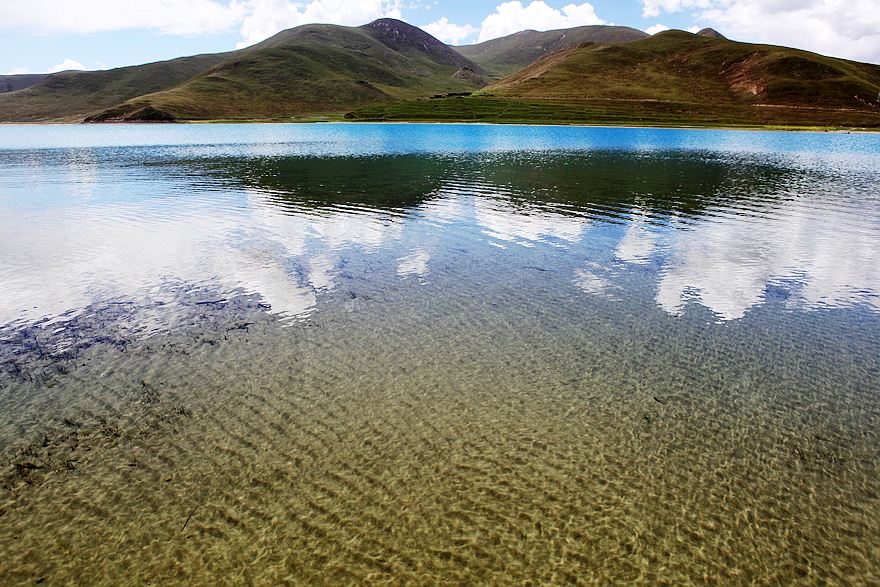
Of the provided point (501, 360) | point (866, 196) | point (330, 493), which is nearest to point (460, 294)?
point (501, 360)

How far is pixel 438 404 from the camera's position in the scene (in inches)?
641

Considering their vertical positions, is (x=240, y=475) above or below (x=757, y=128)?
below

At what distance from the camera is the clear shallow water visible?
36.3 feet

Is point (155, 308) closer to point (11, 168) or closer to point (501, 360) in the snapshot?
point (501, 360)

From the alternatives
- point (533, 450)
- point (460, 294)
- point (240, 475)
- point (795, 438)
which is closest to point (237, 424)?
point (240, 475)

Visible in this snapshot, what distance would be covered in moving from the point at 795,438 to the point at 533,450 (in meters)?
7.97

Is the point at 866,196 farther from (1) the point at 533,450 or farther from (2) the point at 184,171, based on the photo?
(2) the point at 184,171

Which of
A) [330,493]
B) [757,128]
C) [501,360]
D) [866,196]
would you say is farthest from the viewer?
[757,128]

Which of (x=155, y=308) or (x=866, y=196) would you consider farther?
(x=866, y=196)

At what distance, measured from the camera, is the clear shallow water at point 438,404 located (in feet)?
36.3

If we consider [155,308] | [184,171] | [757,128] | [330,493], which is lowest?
[330,493]

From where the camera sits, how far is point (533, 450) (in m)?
14.1

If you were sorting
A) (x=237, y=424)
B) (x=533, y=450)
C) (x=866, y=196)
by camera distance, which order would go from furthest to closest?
(x=866, y=196), (x=237, y=424), (x=533, y=450)

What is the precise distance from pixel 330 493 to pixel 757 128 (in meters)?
236
